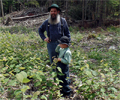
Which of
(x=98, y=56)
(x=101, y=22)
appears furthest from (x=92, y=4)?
(x=98, y=56)

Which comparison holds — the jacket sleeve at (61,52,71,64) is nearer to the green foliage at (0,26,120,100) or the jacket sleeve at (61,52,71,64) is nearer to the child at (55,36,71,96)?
the child at (55,36,71,96)

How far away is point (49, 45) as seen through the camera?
3.67 meters

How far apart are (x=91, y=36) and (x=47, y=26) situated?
635cm

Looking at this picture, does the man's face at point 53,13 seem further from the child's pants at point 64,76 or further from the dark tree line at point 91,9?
the dark tree line at point 91,9

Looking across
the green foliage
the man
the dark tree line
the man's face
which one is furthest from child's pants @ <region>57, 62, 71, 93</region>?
the dark tree line

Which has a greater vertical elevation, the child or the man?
the man

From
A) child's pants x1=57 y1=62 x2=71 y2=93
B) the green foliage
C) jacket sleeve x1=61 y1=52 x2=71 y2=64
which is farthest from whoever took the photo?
child's pants x1=57 y1=62 x2=71 y2=93

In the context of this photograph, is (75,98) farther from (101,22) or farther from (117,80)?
(101,22)

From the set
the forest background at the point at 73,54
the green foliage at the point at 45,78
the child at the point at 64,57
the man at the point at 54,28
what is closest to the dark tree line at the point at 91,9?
the forest background at the point at 73,54

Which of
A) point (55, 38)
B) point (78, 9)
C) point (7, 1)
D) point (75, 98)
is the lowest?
point (75, 98)

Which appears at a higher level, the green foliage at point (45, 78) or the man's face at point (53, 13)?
the man's face at point (53, 13)

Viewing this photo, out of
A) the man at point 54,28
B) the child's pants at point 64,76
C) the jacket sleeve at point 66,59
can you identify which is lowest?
the child's pants at point 64,76

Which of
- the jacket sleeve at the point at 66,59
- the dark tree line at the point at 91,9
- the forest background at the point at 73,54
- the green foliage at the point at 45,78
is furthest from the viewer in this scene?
the dark tree line at the point at 91,9

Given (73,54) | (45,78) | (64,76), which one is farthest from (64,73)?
(73,54)
